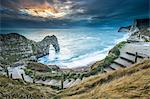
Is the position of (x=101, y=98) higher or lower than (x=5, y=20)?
lower

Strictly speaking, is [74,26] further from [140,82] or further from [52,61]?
[140,82]

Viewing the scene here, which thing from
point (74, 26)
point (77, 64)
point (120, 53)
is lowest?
point (77, 64)

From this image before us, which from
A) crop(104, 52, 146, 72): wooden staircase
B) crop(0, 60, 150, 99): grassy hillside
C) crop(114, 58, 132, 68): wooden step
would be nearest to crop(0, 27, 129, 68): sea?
crop(104, 52, 146, 72): wooden staircase

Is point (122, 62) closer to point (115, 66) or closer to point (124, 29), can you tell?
point (115, 66)

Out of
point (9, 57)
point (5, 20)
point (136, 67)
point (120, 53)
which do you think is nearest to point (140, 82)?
point (136, 67)

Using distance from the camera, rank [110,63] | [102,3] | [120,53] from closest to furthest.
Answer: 1. [110,63]
2. [120,53]
3. [102,3]

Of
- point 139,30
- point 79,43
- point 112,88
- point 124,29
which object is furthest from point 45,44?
point 112,88
